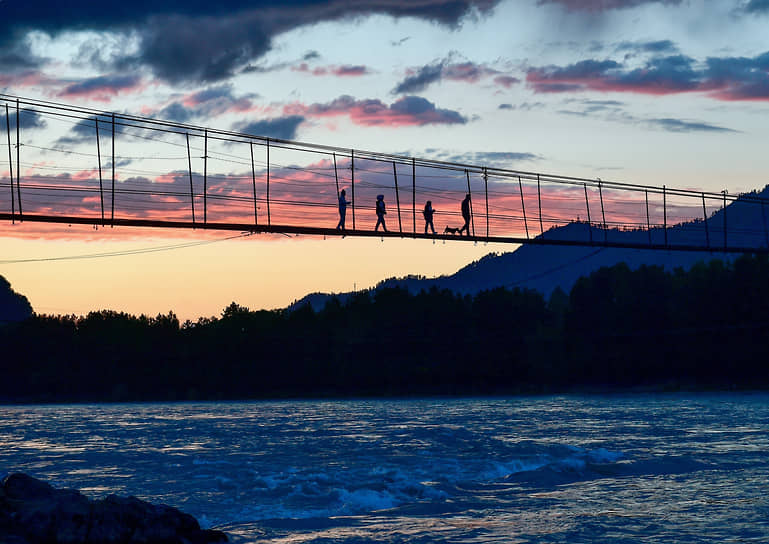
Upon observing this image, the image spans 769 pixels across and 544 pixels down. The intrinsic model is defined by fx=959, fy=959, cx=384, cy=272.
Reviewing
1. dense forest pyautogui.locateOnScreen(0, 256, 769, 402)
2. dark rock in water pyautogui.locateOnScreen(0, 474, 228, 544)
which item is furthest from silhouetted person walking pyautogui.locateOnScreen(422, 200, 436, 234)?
dense forest pyautogui.locateOnScreen(0, 256, 769, 402)

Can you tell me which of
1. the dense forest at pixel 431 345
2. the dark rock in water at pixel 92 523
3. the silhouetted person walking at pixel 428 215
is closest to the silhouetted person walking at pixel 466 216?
the silhouetted person walking at pixel 428 215

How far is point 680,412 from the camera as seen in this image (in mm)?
54781

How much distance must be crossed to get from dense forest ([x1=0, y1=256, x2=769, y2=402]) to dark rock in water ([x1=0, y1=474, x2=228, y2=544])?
272 ft

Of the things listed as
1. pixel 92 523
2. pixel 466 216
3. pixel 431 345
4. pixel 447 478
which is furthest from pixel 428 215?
pixel 431 345

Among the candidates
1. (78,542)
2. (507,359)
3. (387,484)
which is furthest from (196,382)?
(78,542)

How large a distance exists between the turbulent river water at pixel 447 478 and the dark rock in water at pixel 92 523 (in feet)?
4.18

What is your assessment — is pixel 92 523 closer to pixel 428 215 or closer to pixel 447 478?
pixel 447 478

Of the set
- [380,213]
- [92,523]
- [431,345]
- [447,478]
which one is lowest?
[447,478]

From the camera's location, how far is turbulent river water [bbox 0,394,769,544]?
16703 millimetres

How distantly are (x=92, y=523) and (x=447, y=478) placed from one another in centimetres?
1188

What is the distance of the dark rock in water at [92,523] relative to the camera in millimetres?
14461

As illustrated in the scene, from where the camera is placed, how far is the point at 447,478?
24766 mm

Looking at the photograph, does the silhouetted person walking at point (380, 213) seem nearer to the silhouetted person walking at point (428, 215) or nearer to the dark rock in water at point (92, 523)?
the silhouetted person walking at point (428, 215)

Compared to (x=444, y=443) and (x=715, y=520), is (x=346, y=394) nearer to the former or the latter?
(x=444, y=443)
